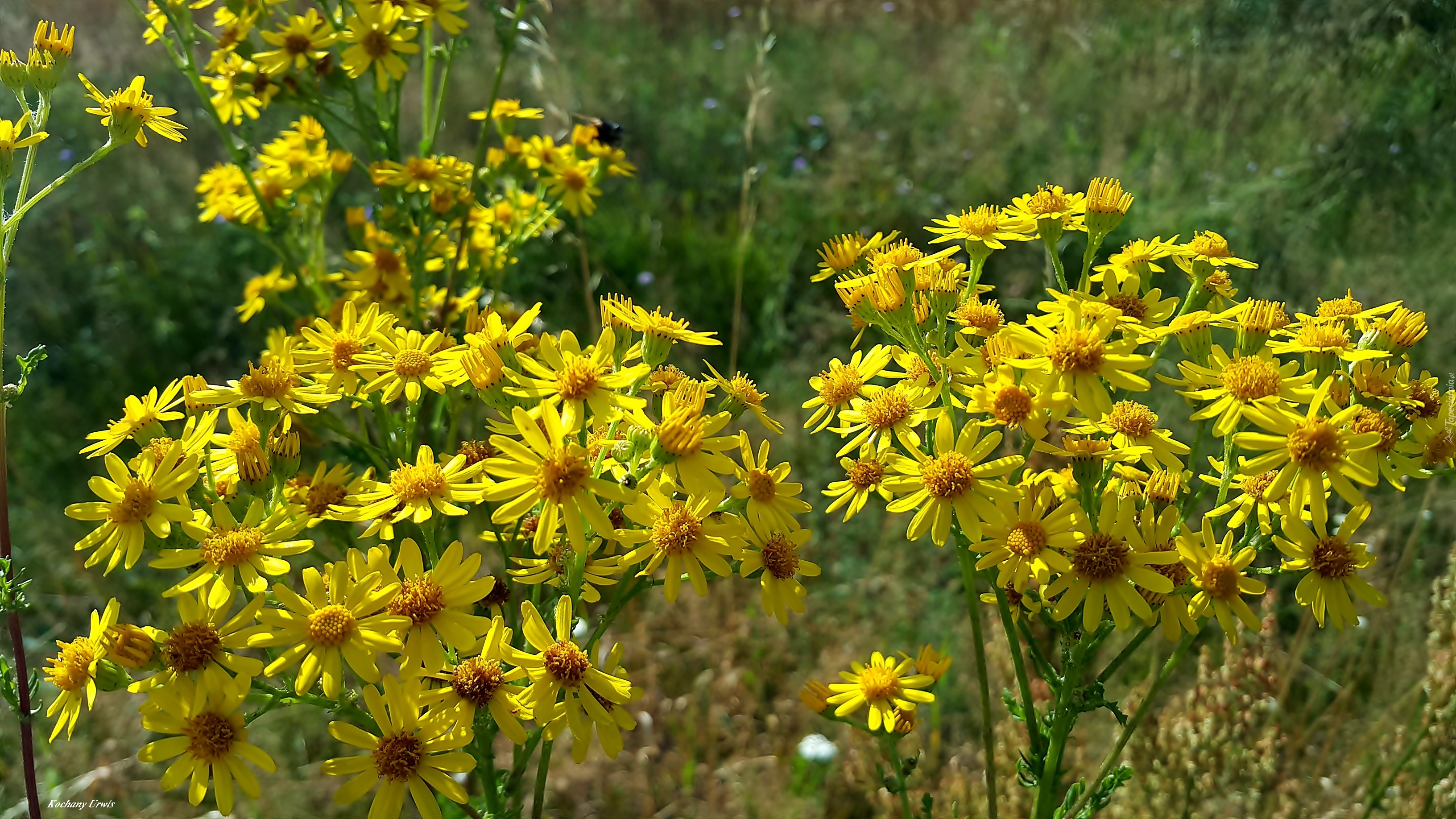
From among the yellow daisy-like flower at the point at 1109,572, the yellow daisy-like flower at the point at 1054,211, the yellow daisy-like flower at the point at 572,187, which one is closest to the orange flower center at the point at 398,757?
the yellow daisy-like flower at the point at 1109,572

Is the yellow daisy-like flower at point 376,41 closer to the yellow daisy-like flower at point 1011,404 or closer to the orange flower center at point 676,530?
the orange flower center at point 676,530

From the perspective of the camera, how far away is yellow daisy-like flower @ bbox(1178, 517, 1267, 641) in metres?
1.48

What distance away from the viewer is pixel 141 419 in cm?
171

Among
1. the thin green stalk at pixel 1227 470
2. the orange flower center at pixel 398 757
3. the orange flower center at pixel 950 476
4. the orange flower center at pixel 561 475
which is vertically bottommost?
the orange flower center at pixel 398 757

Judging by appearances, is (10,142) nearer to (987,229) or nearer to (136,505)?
(136,505)

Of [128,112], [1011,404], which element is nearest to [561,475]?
[1011,404]

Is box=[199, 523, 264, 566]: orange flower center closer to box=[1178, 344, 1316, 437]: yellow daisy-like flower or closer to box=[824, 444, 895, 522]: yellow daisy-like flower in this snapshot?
box=[824, 444, 895, 522]: yellow daisy-like flower

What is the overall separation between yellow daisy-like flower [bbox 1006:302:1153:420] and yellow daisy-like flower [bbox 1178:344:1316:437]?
0.11 m

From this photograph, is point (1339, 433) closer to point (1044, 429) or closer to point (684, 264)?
point (1044, 429)

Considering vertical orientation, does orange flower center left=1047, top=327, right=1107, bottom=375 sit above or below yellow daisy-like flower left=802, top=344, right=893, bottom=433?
above

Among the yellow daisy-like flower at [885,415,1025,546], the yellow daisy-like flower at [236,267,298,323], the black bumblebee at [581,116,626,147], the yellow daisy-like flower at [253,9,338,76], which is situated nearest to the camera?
the yellow daisy-like flower at [885,415,1025,546]

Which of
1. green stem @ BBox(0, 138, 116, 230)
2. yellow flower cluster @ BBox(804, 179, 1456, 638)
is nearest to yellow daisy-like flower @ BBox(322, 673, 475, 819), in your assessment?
yellow flower cluster @ BBox(804, 179, 1456, 638)

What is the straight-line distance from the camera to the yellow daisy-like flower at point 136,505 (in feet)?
4.84

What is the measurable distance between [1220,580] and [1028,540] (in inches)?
12.6
